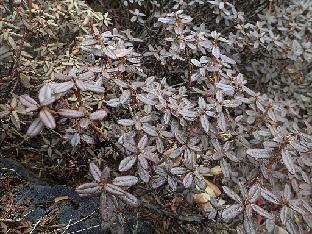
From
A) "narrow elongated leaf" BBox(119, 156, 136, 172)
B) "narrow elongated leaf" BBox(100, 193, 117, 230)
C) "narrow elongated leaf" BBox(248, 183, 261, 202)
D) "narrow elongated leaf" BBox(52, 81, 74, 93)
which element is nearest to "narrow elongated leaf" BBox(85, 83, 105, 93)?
"narrow elongated leaf" BBox(52, 81, 74, 93)

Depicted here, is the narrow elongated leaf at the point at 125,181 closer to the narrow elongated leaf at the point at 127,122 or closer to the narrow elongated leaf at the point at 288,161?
the narrow elongated leaf at the point at 127,122

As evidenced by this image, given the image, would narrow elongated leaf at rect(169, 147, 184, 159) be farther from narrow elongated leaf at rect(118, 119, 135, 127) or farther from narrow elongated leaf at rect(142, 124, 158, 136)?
narrow elongated leaf at rect(118, 119, 135, 127)

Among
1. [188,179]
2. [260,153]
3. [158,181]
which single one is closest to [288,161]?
[260,153]

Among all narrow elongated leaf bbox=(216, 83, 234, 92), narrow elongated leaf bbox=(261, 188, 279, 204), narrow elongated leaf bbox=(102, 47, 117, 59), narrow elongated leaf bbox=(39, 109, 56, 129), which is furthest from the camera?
narrow elongated leaf bbox=(216, 83, 234, 92)

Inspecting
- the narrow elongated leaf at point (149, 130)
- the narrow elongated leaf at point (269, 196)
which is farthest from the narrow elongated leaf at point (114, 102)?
the narrow elongated leaf at point (269, 196)

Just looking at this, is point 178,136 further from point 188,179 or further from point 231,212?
point 231,212

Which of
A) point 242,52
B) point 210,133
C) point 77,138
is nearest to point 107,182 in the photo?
point 77,138

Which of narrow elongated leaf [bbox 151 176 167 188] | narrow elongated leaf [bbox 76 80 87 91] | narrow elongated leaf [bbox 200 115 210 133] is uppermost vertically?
narrow elongated leaf [bbox 76 80 87 91]
